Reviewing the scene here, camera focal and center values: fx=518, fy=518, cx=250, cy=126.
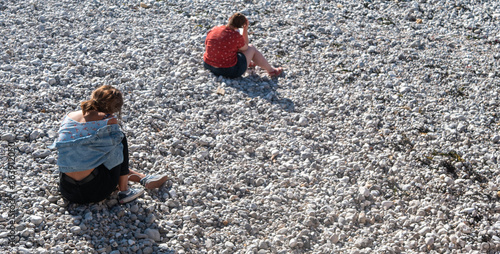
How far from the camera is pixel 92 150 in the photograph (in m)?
4.76

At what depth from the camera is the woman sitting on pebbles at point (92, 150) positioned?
187 inches

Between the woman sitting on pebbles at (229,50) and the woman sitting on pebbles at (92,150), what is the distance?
2.92 m

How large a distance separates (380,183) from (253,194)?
1.48 meters

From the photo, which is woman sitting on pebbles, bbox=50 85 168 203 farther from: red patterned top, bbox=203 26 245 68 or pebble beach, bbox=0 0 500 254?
red patterned top, bbox=203 26 245 68

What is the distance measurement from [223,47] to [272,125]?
157 centimetres

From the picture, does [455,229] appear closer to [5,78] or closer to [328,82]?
[328,82]


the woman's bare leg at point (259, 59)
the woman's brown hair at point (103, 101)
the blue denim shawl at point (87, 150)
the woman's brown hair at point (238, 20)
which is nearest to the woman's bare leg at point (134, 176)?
the blue denim shawl at point (87, 150)

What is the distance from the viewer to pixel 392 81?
25.5ft

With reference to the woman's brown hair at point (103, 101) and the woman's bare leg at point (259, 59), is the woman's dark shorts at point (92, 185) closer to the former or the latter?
the woman's brown hair at point (103, 101)

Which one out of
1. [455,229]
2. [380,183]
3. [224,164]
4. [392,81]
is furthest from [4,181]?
[392,81]

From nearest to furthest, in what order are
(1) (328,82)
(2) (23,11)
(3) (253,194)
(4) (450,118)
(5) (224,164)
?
(3) (253,194) → (5) (224,164) → (4) (450,118) → (1) (328,82) → (2) (23,11)

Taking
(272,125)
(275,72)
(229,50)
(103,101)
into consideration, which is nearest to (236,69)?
(229,50)

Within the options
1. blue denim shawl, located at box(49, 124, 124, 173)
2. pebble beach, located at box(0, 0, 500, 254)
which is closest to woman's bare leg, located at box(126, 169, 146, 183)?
pebble beach, located at box(0, 0, 500, 254)

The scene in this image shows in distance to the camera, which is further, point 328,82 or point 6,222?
point 328,82
